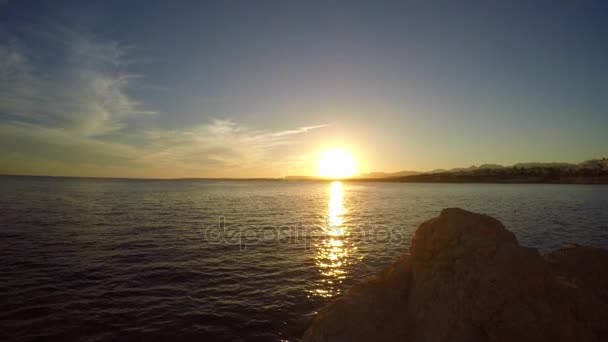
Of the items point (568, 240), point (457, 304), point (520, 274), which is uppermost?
point (520, 274)

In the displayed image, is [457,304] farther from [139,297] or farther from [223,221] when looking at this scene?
[223,221]

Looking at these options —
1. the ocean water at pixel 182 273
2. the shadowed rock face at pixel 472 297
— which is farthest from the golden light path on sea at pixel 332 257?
the shadowed rock face at pixel 472 297

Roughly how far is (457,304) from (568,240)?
27643 mm

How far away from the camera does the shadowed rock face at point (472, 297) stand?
284 inches

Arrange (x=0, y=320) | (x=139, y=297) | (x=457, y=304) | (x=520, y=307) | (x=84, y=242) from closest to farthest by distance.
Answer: (x=520, y=307)
(x=457, y=304)
(x=0, y=320)
(x=139, y=297)
(x=84, y=242)

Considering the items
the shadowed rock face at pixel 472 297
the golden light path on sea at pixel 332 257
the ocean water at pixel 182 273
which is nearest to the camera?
the shadowed rock face at pixel 472 297

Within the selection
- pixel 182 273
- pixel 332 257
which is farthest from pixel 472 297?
pixel 182 273

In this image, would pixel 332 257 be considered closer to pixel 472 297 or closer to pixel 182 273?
pixel 182 273

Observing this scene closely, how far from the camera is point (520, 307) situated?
7.27 meters

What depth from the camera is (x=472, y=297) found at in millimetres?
7691

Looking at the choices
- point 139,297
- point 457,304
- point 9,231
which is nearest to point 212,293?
point 139,297

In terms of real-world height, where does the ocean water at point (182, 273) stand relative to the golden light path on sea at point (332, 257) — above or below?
above

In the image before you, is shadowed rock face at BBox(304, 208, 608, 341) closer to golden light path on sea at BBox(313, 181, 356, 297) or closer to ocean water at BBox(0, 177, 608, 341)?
ocean water at BBox(0, 177, 608, 341)

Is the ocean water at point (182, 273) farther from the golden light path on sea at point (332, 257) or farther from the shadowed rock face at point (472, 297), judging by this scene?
the shadowed rock face at point (472, 297)
